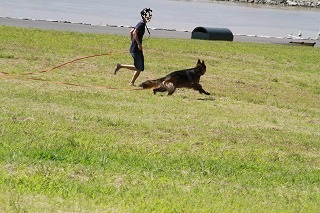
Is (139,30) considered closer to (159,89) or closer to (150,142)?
(159,89)

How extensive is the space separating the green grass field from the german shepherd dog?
0.22 m

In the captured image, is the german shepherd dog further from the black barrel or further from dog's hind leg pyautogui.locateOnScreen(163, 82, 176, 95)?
the black barrel

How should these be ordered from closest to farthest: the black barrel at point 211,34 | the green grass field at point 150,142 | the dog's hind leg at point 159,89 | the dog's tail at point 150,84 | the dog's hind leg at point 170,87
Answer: the green grass field at point 150,142 → the dog's hind leg at point 170,87 → the dog's hind leg at point 159,89 → the dog's tail at point 150,84 → the black barrel at point 211,34

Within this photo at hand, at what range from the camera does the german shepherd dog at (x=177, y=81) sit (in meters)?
14.9

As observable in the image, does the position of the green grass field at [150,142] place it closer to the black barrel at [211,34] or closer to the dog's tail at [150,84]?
the dog's tail at [150,84]

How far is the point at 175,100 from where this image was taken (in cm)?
1449

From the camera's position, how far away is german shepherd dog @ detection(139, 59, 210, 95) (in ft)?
48.9

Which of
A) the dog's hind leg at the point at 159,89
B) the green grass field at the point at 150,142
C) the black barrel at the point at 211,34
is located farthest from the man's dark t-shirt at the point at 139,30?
the black barrel at the point at 211,34

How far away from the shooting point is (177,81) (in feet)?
49.0

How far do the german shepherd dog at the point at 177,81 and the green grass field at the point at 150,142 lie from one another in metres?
0.22

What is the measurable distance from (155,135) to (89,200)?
384cm

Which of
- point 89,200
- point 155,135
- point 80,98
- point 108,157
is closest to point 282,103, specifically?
point 80,98

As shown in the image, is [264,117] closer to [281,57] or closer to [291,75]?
[291,75]

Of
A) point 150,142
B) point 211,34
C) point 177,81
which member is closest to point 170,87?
point 177,81
